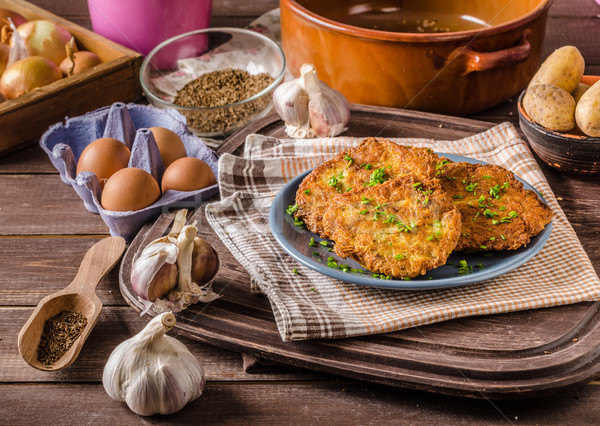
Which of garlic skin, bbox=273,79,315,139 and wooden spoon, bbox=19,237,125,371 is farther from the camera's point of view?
garlic skin, bbox=273,79,315,139

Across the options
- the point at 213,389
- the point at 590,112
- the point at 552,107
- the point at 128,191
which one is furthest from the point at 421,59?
the point at 213,389

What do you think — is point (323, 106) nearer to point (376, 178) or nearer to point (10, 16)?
point (376, 178)

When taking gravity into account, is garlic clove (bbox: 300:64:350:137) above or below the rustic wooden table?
above

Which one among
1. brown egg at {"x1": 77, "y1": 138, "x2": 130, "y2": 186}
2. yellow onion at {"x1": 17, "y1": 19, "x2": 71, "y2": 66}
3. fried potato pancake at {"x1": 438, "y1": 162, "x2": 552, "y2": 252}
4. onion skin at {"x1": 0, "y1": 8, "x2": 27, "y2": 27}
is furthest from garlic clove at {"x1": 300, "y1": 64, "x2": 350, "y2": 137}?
onion skin at {"x1": 0, "y1": 8, "x2": 27, "y2": 27}

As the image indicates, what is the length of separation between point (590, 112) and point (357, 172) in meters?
0.68

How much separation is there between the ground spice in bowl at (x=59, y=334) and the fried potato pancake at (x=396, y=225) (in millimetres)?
637

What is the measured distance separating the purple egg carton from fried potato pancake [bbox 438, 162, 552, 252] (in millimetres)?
714

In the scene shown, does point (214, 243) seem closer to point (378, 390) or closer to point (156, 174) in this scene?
point (156, 174)

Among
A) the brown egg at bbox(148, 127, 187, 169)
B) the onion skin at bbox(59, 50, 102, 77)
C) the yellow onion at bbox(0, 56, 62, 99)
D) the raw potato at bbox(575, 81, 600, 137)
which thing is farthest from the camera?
the onion skin at bbox(59, 50, 102, 77)

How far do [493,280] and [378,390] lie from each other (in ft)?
1.36

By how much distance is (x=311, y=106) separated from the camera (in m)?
2.06

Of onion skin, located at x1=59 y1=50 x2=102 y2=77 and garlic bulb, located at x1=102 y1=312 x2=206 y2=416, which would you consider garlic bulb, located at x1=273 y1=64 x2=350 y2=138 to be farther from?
garlic bulb, located at x1=102 y1=312 x2=206 y2=416

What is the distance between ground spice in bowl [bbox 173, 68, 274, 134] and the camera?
227 cm

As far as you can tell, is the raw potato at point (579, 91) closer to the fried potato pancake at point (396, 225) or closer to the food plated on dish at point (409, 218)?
the food plated on dish at point (409, 218)
